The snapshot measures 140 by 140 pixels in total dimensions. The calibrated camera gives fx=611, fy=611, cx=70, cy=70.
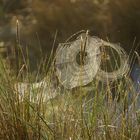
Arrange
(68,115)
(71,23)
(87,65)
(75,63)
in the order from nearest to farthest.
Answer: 1. (68,115)
2. (87,65)
3. (75,63)
4. (71,23)

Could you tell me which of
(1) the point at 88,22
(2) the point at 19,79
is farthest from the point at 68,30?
(2) the point at 19,79

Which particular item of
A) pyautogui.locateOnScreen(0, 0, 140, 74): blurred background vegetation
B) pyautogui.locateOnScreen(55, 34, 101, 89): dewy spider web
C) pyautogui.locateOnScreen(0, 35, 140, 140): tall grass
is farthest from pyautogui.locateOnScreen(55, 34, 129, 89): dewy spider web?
pyautogui.locateOnScreen(0, 0, 140, 74): blurred background vegetation

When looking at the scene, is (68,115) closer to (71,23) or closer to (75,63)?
(75,63)

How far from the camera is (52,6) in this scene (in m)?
6.34

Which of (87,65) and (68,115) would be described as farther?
(87,65)

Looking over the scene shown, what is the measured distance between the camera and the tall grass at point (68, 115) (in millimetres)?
2533

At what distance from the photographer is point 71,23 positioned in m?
6.04

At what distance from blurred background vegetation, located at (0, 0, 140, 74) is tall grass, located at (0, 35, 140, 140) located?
200 centimetres

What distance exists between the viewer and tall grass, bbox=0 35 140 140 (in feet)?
8.31

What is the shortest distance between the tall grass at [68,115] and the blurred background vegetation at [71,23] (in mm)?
1998

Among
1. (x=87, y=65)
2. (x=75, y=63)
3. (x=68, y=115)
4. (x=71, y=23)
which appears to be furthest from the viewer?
(x=71, y=23)

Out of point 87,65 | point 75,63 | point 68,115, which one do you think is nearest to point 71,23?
point 75,63

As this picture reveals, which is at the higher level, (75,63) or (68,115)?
(75,63)

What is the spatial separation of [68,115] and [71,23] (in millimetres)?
3456
